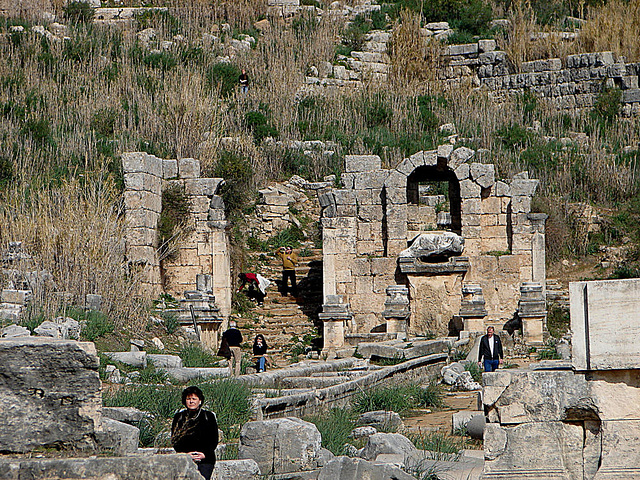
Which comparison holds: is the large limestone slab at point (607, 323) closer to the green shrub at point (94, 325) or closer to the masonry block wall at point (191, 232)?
the green shrub at point (94, 325)

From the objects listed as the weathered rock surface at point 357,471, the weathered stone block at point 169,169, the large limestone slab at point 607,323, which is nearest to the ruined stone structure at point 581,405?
the large limestone slab at point 607,323

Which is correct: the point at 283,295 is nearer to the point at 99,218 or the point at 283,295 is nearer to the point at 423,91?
the point at 99,218

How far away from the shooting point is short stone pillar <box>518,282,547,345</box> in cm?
1952

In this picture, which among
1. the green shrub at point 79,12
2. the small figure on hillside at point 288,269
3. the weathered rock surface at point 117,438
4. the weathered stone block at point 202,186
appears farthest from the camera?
the green shrub at point 79,12

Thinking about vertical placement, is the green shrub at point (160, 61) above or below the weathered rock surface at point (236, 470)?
above

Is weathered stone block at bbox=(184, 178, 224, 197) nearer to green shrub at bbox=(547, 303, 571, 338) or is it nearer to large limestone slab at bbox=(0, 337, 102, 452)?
green shrub at bbox=(547, 303, 571, 338)

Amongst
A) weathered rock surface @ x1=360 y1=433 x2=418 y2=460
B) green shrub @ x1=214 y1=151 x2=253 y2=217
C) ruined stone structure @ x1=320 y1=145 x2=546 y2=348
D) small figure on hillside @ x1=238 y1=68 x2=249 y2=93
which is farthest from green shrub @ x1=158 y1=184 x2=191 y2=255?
weathered rock surface @ x1=360 y1=433 x2=418 y2=460

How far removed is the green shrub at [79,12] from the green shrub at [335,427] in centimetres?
2382

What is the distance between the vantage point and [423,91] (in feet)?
98.1

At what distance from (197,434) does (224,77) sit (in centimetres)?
2184

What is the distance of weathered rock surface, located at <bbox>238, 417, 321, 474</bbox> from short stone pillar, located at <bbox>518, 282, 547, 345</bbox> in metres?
11.3

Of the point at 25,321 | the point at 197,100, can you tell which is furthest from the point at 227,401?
the point at 197,100

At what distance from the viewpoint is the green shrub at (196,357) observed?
50.6 ft

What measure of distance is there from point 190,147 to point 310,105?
5.91 meters
